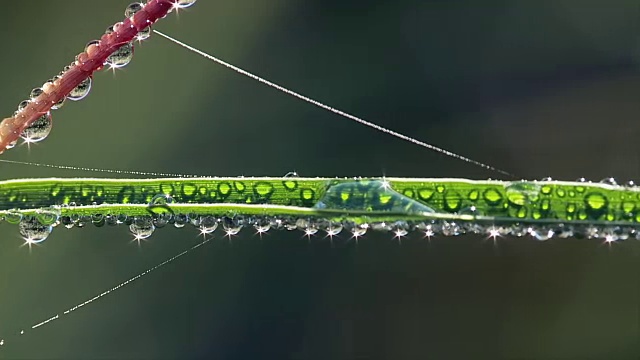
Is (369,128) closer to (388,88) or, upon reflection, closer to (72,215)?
(388,88)

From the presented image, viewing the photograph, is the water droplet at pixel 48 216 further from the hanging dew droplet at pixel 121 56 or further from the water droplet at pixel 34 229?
Result: the hanging dew droplet at pixel 121 56

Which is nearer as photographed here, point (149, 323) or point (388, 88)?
point (149, 323)

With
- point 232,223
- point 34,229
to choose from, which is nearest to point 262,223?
point 232,223

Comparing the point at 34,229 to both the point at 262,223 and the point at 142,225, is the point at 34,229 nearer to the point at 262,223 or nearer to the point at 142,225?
the point at 142,225

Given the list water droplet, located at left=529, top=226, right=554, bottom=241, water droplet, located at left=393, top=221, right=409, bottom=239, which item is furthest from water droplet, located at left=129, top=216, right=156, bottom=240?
water droplet, located at left=529, top=226, right=554, bottom=241

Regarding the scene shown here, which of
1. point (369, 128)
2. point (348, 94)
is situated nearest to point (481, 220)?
point (369, 128)

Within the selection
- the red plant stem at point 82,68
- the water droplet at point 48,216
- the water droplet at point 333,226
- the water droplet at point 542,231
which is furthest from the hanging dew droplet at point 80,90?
the water droplet at point 542,231
